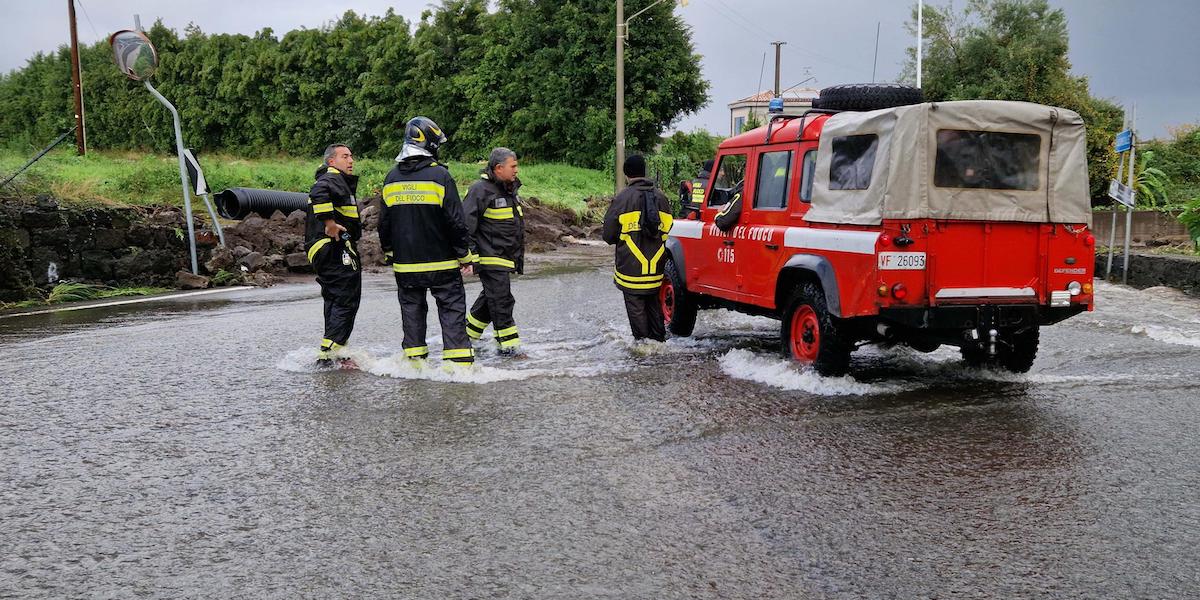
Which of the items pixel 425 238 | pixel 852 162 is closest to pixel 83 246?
pixel 425 238

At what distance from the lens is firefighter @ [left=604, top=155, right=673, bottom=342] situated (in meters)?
9.09

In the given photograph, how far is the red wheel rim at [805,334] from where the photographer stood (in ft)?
25.3

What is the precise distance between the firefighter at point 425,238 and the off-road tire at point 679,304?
2.64 metres

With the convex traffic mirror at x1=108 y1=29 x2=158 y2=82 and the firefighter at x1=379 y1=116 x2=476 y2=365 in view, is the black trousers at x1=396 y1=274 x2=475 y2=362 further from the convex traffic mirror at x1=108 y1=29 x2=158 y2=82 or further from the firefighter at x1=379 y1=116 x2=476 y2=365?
the convex traffic mirror at x1=108 y1=29 x2=158 y2=82

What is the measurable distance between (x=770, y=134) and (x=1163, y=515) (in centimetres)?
492

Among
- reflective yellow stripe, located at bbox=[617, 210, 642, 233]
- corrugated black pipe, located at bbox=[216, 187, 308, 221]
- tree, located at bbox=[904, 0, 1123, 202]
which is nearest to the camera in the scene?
reflective yellow stripe, located at bbox=[617, 210, 642, 233]

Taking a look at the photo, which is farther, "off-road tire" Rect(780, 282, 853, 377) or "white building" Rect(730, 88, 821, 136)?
"white building" Rect(730, 88, 821, 136)

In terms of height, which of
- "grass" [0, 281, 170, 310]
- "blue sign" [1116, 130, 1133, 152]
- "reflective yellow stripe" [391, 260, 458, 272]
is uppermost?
"blue sign" [1116, 130, 1133, 152]

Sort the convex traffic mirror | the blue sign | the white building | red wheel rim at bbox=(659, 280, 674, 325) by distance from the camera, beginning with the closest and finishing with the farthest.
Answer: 1. red wheel rim at bbox=(659, 280, 674, 325)
2. the convex traffic mirror
3. the blue sign
4. the white building

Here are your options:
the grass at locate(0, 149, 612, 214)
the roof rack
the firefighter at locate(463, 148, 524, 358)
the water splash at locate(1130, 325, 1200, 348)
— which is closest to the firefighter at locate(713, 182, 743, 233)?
the roof rack

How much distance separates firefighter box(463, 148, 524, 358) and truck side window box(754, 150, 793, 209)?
83.9 inches

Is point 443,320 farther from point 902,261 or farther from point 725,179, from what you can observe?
point 902,261

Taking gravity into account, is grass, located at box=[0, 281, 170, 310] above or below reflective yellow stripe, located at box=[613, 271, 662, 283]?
below

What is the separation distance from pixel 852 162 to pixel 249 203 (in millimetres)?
15395
